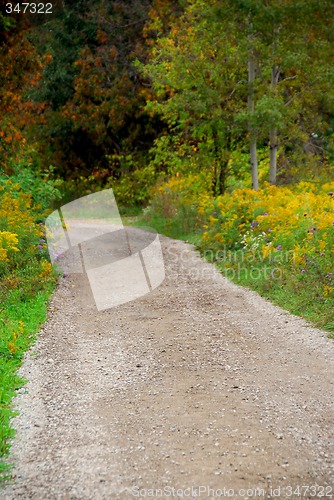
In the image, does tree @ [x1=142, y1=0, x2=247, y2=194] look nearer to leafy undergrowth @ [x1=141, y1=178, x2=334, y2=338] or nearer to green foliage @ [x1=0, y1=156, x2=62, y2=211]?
leafy undergrowth @ [x1=141, y1=178, x2=334, y2=338]

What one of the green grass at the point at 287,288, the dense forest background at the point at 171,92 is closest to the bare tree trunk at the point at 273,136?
the dense forest background at the point at 171,92

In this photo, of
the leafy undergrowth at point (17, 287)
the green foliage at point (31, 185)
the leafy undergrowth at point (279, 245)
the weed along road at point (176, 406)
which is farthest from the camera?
the green foliage at point (31, 185)

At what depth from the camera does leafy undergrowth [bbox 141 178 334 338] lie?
741cm

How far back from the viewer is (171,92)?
59.2 feet

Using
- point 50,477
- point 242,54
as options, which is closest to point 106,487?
point 50,477

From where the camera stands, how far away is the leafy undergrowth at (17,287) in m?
5.02

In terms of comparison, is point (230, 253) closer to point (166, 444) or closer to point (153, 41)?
point (166, 444)

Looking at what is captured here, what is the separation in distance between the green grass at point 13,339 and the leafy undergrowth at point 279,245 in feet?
11.0

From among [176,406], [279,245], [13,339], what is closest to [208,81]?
[279,245]

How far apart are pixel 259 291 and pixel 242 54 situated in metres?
7.38

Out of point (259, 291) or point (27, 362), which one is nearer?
point (27, 362)

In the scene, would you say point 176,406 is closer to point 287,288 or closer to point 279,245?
point 287,288

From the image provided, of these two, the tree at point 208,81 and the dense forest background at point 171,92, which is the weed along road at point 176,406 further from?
the tree at point 208,81

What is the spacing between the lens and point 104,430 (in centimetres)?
423
